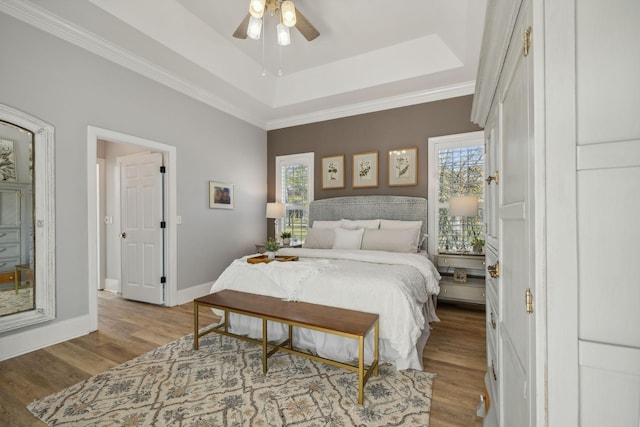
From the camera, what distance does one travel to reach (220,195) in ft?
15.1

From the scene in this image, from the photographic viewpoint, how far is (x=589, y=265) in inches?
25.2

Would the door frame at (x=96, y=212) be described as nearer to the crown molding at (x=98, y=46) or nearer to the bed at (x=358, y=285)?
the crown molding at (x=98, y=46)

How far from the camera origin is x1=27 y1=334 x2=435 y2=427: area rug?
1.73 m

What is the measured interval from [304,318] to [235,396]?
67 centimetres

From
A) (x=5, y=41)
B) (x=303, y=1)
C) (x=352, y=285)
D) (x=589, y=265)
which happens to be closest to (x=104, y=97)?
(x=5, y=41)

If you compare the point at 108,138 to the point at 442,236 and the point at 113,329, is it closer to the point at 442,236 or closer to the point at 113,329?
the point at 113,329

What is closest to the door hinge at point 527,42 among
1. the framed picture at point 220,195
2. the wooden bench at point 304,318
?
the wooden bench at point 304,318

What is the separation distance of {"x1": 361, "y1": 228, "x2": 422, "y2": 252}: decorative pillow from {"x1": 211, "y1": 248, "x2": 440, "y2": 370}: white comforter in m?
0.44

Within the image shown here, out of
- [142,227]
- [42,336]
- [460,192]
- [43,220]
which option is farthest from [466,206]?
[42,336]

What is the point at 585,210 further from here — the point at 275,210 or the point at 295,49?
the point at 275,210

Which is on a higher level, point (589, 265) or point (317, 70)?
point (317, 70)

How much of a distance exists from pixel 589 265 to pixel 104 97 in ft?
13.4

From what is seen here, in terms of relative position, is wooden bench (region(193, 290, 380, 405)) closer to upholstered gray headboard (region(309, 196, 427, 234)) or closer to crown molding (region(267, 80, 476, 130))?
upholstered gray headboard (region(309, 196, 427, 234))

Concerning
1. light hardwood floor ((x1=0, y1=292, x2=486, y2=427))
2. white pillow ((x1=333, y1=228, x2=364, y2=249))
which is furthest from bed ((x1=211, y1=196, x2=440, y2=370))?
light hardwood floor ((x1=0, y1=292, x2=486, y2=427))
